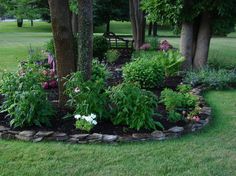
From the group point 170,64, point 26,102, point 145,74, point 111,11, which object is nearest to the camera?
point 26,102

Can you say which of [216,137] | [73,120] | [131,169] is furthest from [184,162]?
[73,120]

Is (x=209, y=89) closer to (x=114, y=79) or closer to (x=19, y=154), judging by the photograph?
(x=114, y=79)

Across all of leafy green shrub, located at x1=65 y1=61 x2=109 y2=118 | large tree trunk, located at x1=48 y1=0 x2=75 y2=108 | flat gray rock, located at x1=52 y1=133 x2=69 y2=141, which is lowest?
flat gray rock, located at x1=52 y1=133 x2=69 y2=141

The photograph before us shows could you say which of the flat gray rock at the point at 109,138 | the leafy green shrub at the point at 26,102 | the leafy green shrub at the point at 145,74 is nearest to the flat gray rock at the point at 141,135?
the flat gray rock at the point at 109,138

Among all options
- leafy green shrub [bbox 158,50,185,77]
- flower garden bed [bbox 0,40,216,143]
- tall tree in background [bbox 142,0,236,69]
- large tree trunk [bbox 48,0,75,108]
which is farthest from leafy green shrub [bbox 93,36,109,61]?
flower garden bed [bbox 0,40,216,143]

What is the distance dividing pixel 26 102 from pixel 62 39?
3.88ft

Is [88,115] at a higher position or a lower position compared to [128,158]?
higher

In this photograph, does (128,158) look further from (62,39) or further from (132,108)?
(62,39)

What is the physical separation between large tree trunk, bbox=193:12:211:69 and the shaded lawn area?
5.77 meters

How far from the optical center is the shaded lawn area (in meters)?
4.22

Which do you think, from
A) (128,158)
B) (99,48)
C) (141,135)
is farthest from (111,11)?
(128,158)

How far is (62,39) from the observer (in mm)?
5809

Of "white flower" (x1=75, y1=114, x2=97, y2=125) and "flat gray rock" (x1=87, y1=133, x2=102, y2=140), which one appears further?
"white flower" (x1=75, y1=114, x2=97, y2=125)

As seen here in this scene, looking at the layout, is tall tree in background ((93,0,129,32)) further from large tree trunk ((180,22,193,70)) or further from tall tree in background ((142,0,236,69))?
large tree trunk ((180,22,193,70))
